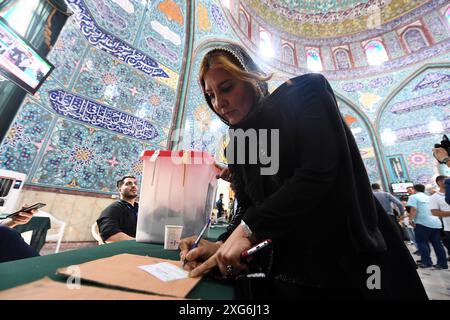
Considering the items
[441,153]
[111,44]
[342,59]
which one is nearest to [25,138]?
[111,44]

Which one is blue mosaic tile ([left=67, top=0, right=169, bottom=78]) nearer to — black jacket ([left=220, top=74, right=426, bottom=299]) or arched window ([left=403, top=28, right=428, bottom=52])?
black jacket ([left=220, top=74, right=426, bottom=299])

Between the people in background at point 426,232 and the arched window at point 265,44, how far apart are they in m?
5.90

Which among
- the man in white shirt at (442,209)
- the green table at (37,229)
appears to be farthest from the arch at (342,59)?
the green table at (37,229)

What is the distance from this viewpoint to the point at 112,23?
319 cm

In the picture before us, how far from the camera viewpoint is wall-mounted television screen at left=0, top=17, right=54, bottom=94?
1750 mm

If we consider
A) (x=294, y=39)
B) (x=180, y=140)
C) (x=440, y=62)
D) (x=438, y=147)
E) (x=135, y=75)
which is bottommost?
(x=438, y=147)

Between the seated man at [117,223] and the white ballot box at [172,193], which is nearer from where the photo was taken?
the white ballot box at [172,193]

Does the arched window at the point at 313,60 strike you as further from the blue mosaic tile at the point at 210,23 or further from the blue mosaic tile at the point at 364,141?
the blue mosaic tile at the point at 210,23

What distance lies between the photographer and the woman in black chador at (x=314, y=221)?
0.41 metres

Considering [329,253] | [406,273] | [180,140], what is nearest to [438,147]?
[406,273]

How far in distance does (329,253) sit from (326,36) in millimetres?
9965

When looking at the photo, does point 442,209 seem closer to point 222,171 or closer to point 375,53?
point 222,171

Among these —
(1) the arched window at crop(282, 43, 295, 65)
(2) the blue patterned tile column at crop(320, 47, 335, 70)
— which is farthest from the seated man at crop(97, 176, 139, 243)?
(2) the blue patterned tile column at crop(320, 47, 335, 70)

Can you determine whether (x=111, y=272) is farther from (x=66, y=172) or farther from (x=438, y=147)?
(x=438, y=147)
